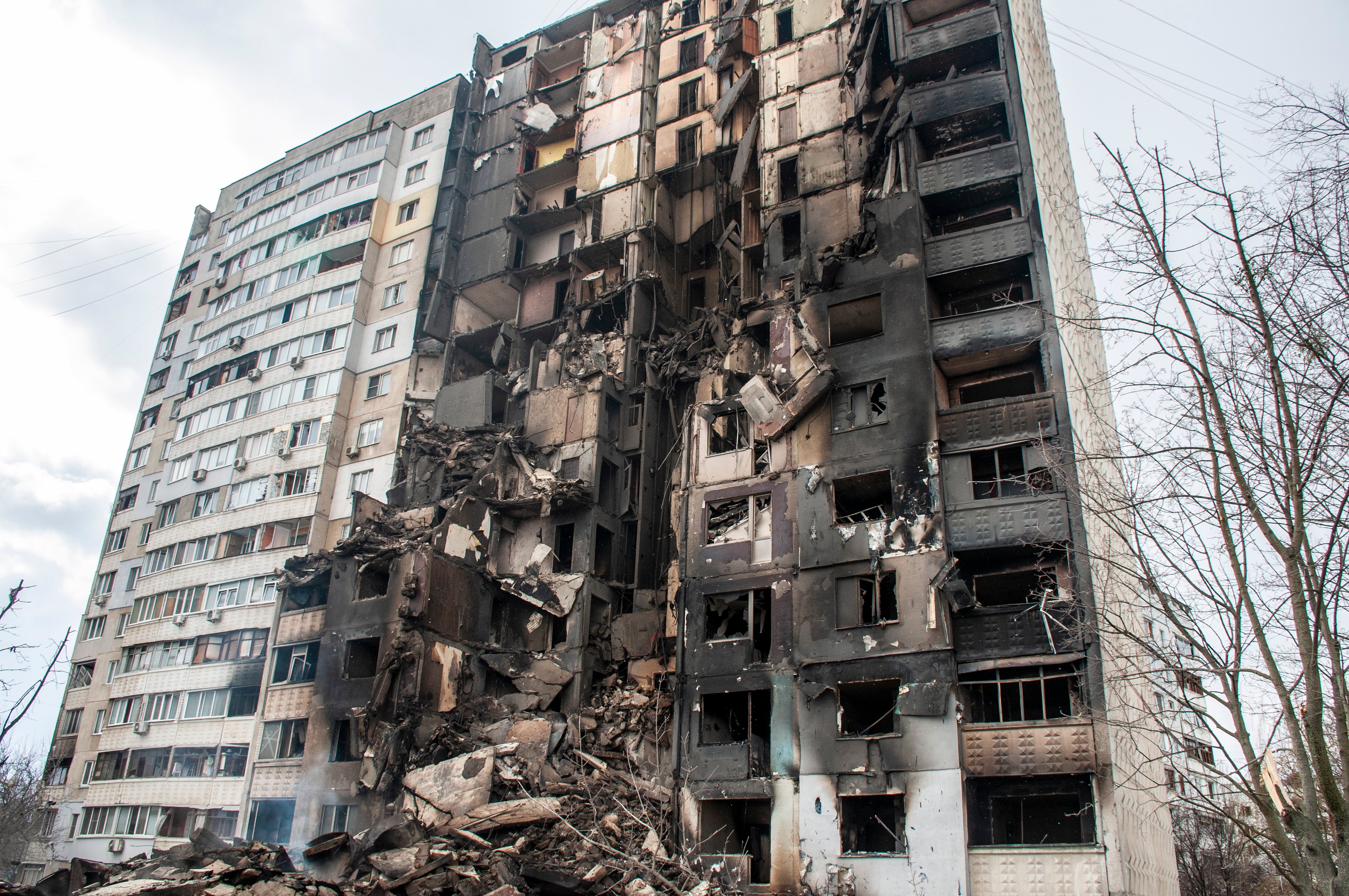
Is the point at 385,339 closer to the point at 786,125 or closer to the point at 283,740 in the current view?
the point at 283,740

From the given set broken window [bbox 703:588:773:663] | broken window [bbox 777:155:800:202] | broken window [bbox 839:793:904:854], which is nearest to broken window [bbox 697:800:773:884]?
broken window [bbox 839:793:904:854]

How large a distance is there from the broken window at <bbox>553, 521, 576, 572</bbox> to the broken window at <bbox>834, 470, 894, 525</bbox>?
11.2 meters

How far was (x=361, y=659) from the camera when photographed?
34.8m

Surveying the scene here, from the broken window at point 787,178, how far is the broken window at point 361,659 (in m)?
23.5

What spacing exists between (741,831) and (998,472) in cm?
1265

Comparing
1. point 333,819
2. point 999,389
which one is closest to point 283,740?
point 333,819

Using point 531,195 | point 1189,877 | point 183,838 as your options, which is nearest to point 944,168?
point 531,195

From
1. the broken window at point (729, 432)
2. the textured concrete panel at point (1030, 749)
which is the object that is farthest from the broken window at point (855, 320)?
the textured concrete panel at point (1030, 749)

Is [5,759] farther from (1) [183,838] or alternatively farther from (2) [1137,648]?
A: (2) [1137,648]

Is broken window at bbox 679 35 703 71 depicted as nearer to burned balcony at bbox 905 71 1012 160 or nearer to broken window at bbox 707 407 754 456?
burned balcony at bbox 905 71 1012 160

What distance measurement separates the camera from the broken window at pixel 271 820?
34.6 m

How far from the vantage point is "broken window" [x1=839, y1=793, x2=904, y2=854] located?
24.3 m

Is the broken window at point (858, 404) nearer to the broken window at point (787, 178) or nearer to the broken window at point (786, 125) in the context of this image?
the broken window at point (787, 178)

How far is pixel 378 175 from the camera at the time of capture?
183 ft
